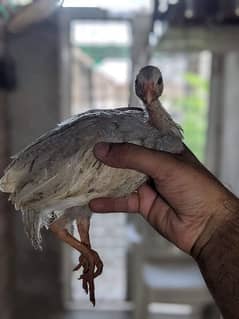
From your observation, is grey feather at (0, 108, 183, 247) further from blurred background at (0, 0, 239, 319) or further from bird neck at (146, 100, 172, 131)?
blurred background at (0, 0, 239, 319)

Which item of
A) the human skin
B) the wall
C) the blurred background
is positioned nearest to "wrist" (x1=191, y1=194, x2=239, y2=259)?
the human skin

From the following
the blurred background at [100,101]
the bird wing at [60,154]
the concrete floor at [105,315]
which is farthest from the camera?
the concrete floor at [105,315]

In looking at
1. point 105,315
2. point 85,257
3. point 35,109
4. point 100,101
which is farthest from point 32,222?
point 105,315

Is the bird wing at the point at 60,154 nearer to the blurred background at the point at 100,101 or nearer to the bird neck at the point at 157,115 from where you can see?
the bird neck at the point at 157,115

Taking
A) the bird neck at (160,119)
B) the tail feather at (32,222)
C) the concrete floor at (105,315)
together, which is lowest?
the concrete floor at (105,315)

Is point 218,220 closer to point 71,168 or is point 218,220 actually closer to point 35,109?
point 71,168

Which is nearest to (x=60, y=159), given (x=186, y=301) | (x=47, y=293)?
(x=186, y=301)

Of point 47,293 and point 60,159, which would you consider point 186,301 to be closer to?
point 47,293

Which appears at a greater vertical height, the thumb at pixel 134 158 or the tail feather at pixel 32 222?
the thumb at pixel 134 158

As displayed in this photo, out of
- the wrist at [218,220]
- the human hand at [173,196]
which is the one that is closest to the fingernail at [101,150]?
the human hand at [173,196]
